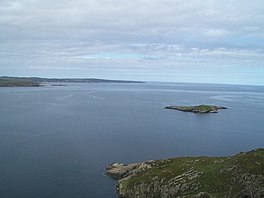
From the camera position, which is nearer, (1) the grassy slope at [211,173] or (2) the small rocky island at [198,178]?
(2) the small rocky island at [198,178]

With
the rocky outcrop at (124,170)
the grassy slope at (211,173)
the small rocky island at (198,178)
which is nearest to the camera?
the small rocky island at (198,178)

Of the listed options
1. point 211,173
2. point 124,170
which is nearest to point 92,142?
point 124,170

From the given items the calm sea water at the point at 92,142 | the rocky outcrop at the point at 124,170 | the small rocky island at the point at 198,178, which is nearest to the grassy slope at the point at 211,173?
the small rocky island at the point at 198,178

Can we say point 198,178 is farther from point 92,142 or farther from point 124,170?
point 92,142

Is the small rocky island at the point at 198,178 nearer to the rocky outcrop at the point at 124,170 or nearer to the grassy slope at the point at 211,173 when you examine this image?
the grassy slope at the point at 211,173

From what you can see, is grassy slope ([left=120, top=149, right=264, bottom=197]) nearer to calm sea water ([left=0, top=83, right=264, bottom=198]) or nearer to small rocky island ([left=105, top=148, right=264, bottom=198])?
small rocky island ([left=105, top=148, right=264, bottom=198])

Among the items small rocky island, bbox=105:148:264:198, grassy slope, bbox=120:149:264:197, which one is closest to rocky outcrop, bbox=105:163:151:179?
small rocky island, bbox=105:148:264:198

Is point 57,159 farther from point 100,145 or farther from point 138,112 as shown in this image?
point 138,112
